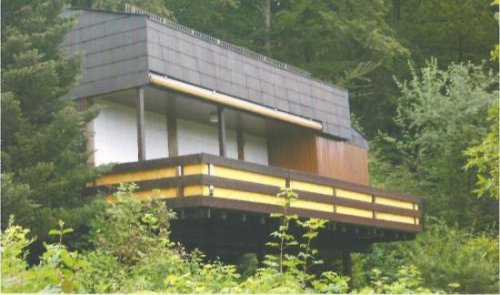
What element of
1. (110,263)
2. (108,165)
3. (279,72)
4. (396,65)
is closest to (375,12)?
(396,65)

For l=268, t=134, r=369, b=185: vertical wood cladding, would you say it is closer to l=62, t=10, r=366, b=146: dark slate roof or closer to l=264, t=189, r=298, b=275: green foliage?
l=62, t=10, r=366, b=146: dark slate roof

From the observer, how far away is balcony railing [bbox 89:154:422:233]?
60.0 feet

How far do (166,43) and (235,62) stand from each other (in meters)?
3.06

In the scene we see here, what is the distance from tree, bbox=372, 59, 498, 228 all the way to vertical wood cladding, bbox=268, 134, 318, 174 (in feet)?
21.2

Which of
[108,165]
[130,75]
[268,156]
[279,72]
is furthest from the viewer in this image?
[268,156]

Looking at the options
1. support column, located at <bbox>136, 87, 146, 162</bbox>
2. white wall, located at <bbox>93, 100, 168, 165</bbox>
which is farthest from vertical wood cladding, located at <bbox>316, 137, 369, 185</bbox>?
support column, located at <bbox>136, 87, 146, 162</bbox>

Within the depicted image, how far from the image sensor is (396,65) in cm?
4419

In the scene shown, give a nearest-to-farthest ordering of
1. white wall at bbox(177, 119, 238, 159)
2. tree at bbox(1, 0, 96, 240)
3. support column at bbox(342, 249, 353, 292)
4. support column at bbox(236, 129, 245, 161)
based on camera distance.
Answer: tree at bbox(1, 0, 96, 240) → white wall at bbox(177, 119, 238, 159) → support column at bbox(236, 129, 245, 161) → support column at bbox(342, 249, 353, 292)

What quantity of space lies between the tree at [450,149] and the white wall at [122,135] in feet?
39.9

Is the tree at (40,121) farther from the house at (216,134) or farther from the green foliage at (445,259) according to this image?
the green foliage at (445,259)

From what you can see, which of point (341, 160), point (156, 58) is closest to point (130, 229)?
point (156, 58)

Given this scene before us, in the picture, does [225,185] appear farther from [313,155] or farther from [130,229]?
[313,155]

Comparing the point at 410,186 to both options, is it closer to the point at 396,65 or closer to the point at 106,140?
the point at 396,65

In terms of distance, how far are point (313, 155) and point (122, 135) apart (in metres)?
7.27
